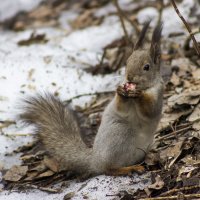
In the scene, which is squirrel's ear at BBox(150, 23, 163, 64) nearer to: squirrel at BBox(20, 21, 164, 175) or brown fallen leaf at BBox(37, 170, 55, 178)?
squirrel at BBox(20, 21, 164, 175)

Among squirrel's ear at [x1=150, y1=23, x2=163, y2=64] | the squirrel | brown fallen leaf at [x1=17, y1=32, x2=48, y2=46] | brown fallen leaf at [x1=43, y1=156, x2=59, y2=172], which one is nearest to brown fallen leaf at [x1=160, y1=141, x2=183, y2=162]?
the squirrel

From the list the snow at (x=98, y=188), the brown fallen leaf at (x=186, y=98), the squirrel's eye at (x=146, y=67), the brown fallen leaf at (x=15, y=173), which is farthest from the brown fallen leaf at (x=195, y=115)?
the brown fallen leaf at (x=15, y=173)

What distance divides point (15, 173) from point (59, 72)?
1.36 m

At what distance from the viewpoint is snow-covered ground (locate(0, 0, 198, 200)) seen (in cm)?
308

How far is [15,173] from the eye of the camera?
3381 mm

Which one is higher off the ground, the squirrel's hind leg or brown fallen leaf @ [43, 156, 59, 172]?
brown fallen leaf @ [43, 156, 59, 172]

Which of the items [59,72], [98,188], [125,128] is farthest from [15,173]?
[59,72]

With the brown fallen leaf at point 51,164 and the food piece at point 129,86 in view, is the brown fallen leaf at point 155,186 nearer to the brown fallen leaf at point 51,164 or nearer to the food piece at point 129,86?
the food piece at point 129,86

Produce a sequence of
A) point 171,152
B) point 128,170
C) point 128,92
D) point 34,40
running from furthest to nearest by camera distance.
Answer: point 34,40, point 171,152, point 128,170, point 128,92

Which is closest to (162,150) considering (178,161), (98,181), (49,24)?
(178,161)

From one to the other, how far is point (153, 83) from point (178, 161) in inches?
18.9

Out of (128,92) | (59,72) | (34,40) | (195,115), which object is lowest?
(195,115)

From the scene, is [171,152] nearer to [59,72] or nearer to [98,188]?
[98,188]

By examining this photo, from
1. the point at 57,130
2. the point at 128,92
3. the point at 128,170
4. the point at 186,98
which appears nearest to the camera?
the point at 128,92
